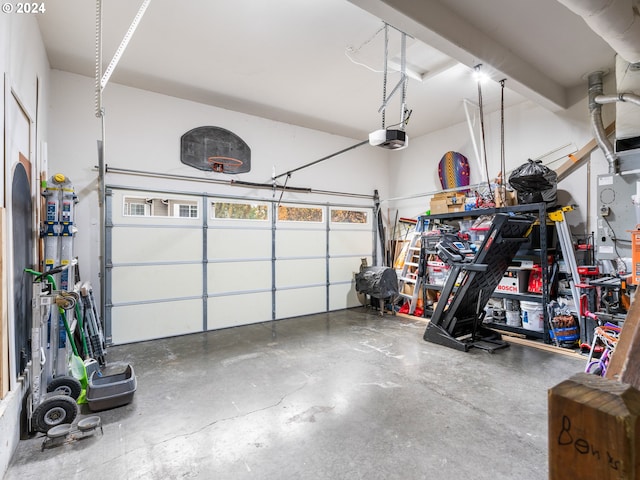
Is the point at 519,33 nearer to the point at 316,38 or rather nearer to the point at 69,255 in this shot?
the point at 316,38

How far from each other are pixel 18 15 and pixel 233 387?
3740mm

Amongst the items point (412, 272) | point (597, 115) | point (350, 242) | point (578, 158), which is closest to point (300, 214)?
point (350, 242)

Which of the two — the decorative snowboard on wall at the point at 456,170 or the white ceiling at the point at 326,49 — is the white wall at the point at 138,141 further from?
the decorative snowboard on wall at the point at 456,170

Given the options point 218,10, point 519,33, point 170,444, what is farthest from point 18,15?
point 519,33

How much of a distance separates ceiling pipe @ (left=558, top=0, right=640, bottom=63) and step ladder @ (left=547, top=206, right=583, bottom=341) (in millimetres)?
2092

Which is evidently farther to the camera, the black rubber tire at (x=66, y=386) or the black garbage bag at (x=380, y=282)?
the black garbage bag at (x=380, y=282)

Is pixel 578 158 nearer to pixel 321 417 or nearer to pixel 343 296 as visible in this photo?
pixel 343 296

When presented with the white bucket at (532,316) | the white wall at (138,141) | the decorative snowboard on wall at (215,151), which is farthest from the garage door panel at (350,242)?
the white bucket at (532,316)

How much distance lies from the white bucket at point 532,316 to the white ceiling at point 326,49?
2.88 m

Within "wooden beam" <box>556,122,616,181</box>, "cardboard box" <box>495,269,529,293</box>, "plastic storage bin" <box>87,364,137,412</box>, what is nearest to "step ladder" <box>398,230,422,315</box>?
"cardboard box" <box>495,269,529,293</box>

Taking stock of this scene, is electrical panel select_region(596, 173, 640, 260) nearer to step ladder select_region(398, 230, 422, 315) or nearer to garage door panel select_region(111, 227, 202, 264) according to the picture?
step ladder select_region(398, 230, 422, 315)

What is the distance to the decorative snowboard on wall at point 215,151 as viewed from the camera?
A: 5164 millimetres

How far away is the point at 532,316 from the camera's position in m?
4.55

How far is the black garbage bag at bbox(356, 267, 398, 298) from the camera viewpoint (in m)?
6.05
